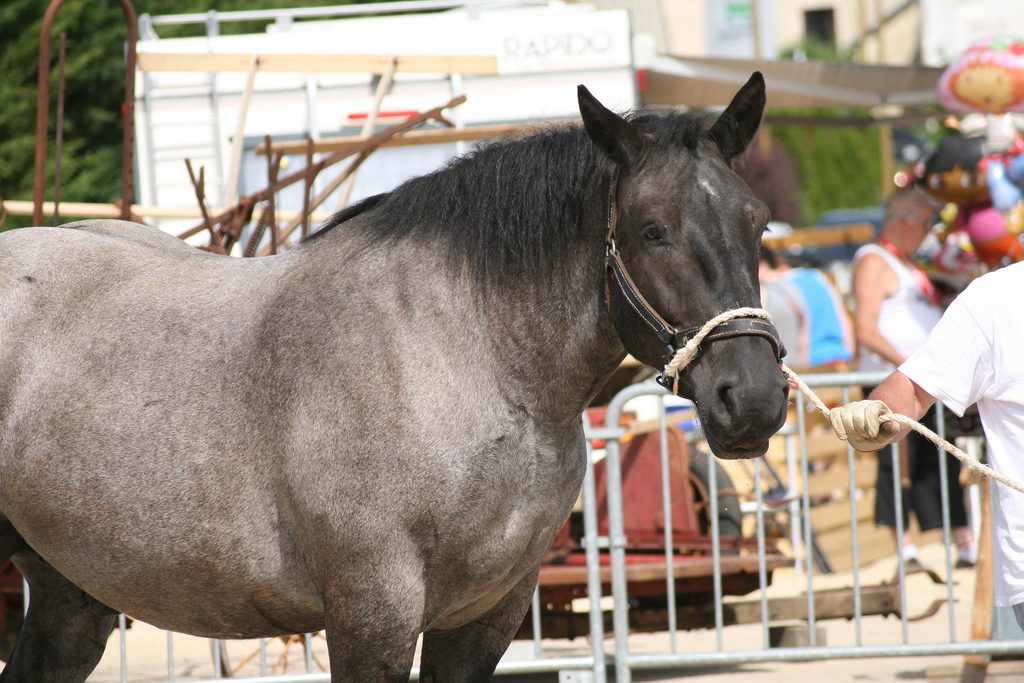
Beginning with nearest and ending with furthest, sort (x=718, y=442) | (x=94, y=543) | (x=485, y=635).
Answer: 1. (x=718, y=442)
2. (x=94, y=543)
3. (x=485, y=635)

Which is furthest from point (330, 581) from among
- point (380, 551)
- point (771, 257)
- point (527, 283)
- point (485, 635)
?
point (771, 257)

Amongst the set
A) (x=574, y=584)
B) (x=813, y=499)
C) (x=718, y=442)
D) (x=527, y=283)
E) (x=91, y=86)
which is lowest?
(x=813, y=499)

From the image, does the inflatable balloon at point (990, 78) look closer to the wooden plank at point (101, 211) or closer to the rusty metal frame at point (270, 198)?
the rusty metal frame at point (270, 198)

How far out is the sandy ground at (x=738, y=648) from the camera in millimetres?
4996

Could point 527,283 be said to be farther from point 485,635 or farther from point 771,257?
point 771,257

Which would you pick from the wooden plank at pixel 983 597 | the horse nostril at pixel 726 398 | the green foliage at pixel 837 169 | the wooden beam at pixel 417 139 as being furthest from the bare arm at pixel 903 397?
the green foliage at pixel 837 169

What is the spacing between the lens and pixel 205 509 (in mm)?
2387

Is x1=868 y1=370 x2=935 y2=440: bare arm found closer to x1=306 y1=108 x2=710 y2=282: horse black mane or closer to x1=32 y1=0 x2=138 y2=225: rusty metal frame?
x1=306 y1=108 x2=710 y2=282: horse black mane

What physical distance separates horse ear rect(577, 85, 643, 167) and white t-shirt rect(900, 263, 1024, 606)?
0.98 m

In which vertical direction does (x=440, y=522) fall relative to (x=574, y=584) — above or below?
above

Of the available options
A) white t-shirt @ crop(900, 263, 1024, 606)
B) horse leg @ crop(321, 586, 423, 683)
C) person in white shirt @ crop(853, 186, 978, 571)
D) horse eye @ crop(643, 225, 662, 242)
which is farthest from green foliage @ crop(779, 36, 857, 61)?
horse leg @ crop(321, 586, 423, 683)

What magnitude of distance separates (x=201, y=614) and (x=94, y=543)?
30 centimetres

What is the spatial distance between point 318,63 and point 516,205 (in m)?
3.93

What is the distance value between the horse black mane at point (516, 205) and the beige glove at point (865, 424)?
76 centimetres
